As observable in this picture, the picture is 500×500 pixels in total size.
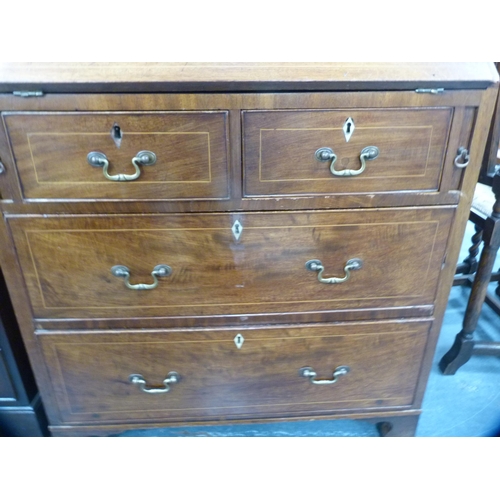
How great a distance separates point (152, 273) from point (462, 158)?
26.4 inches

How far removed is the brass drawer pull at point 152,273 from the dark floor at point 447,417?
1.89ft

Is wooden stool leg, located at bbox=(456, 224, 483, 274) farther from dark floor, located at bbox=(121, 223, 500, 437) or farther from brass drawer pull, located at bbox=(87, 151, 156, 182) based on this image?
brass drawer pull, located at bbox=(87, 151, 156, 182)

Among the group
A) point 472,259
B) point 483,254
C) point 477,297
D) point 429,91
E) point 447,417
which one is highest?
point 429,91

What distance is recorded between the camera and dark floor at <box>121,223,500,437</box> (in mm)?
1268

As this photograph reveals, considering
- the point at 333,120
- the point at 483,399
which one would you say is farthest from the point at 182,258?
the point at 483,399

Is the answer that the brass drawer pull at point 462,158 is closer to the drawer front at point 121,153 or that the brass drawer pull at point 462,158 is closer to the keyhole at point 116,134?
the drawer front at point 121,153

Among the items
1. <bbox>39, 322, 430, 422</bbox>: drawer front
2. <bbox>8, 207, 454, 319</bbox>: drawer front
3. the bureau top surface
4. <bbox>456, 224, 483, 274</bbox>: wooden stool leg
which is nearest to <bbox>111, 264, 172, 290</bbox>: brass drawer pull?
<bbox>8, 207, 454, 319</bbox>: drawer front

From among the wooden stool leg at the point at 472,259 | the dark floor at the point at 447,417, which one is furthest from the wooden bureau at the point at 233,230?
the wooden stool leg at the point at 472,259

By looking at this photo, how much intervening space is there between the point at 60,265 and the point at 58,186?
0.57 feet

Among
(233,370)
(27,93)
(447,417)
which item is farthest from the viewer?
(447,417)

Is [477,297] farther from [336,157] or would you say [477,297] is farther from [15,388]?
Result: [15,388]

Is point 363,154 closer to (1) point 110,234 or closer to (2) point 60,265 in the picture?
(1) point 110,234

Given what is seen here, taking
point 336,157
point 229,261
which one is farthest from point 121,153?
point 336,157

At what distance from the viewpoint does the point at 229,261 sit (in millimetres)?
917
